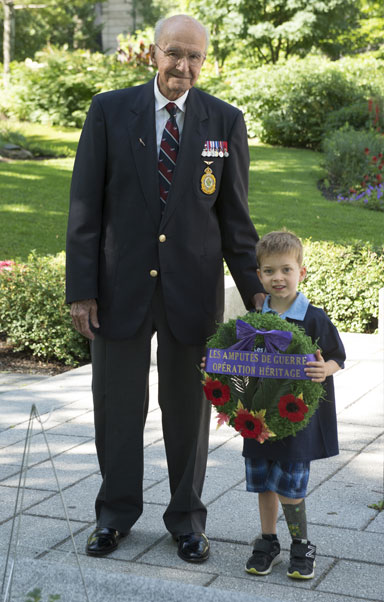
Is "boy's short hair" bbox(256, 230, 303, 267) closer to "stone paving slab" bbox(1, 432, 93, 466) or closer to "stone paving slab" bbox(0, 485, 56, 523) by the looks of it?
"stone paving slab" bbox(0, 485, 56, 523)

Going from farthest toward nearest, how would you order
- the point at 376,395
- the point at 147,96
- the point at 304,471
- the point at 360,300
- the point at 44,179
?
the point at 44,179 → the point at 360,300 → the point at 376,395 → the point at 147,96 → the point at 304,471

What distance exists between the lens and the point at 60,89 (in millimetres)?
20422

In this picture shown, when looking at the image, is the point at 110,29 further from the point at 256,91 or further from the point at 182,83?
the point at 182,83

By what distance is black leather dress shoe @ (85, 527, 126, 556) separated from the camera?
348cm

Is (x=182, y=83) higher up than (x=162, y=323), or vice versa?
(x=182, y=83)

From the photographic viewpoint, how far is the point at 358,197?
14461 mm

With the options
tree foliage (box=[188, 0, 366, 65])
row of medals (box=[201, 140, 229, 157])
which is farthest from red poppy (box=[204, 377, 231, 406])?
tree foliage (box=[188, 0, 366, 65])

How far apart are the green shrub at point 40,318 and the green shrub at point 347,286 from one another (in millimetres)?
2521

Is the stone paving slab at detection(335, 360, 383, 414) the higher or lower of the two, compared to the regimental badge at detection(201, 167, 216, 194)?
lower

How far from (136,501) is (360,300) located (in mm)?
5169

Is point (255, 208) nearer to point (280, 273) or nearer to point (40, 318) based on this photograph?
point (40, 318)

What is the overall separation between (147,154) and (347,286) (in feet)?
17.2

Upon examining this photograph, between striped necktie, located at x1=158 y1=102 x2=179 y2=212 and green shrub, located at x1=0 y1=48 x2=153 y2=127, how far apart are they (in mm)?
17282

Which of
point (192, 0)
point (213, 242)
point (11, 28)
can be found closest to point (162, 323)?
point (213, 242)
